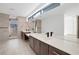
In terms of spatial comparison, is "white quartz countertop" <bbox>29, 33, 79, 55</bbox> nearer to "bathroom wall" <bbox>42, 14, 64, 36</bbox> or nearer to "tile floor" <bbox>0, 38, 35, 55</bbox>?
"bathroom wall" <bbox>42, 14, 64, 36</bbox>

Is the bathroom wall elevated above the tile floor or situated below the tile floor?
above

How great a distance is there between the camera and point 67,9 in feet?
7.64

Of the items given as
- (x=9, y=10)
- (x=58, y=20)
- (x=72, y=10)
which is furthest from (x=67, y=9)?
(x=9, y=10)

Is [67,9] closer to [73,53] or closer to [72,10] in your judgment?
[72,10]

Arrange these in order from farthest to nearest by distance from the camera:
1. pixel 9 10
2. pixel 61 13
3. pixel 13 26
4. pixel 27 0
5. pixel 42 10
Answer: pixel 9 10, pixel 13 26, pixel 42 10, pixel 61 13, pixel 27 0

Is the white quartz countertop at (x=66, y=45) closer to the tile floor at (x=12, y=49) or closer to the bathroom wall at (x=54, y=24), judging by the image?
the bathroom wall at (x=54, y=24)

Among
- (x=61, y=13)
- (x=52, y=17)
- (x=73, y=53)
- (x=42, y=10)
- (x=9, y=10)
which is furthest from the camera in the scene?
(x=9, y=10)

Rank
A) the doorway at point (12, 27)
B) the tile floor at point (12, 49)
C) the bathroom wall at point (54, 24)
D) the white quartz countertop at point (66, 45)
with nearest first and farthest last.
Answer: the white quartz countertop at point (66, 45), the bathroom wall at point (54, 24), the doorway at point (12, 27), the tile floor at point (12, 49)

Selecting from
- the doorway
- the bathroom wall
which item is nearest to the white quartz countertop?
the bathroom wall

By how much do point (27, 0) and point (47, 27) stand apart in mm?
1131

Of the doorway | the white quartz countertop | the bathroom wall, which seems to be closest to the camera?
the white quartz countertop

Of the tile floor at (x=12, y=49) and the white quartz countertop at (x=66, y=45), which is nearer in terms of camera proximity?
the white quartz countertop at (x=66, y=45)

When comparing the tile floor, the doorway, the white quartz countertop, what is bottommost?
the tile floor

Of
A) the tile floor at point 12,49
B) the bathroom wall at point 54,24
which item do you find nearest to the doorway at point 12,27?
the tile floor at point 12,49
